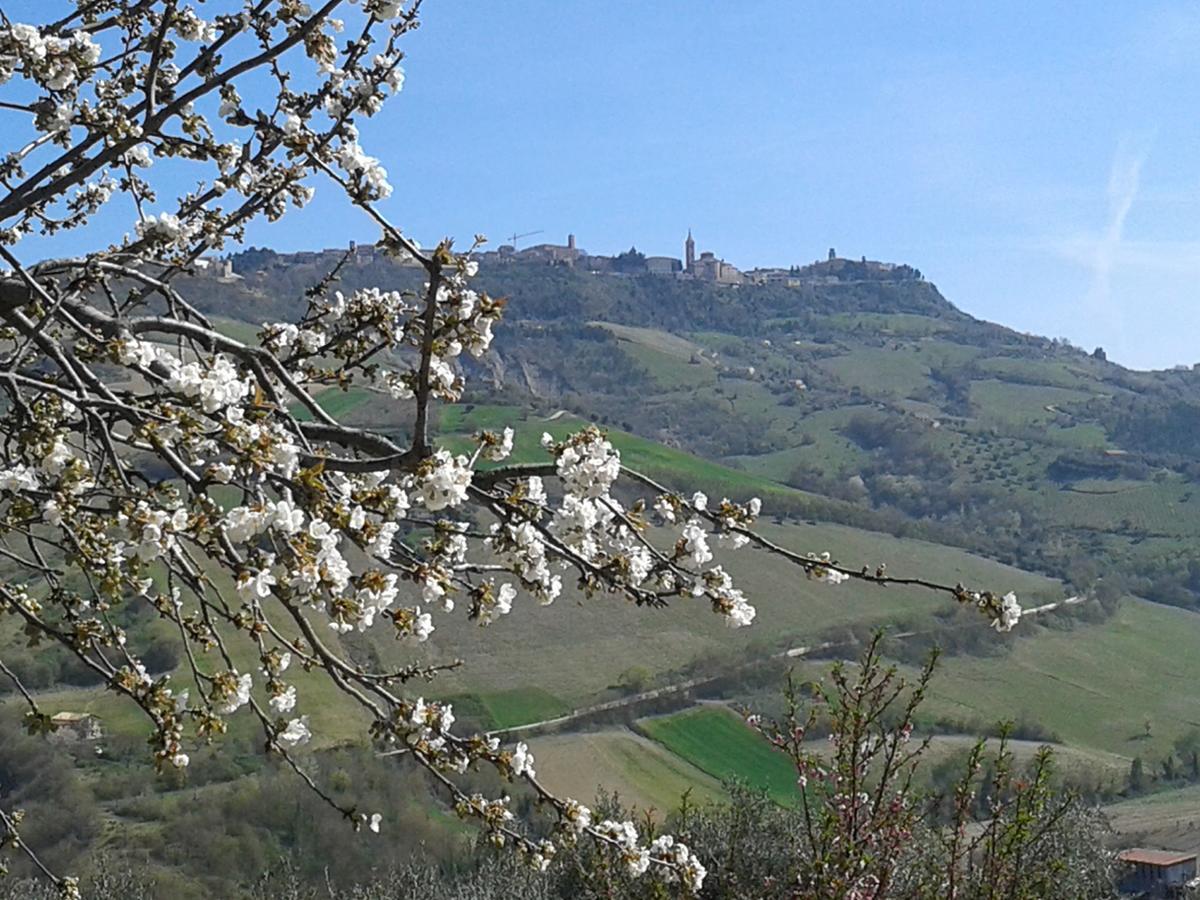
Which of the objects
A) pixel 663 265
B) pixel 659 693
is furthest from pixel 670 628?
pixel 663 265

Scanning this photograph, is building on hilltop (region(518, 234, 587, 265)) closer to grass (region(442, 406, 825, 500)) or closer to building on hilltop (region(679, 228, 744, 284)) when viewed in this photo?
building on hilltop (region(679, 228, 744, 284))

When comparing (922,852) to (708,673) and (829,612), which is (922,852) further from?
(829,612)

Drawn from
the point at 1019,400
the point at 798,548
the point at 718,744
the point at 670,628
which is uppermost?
the point at 1019,400

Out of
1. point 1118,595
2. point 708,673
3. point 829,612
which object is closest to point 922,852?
point 708,673

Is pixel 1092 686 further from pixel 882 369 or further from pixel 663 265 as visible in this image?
pixel 663 265

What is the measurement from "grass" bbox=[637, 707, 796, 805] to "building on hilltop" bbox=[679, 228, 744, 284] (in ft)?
447

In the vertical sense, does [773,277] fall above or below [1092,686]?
above

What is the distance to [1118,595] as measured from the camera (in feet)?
173

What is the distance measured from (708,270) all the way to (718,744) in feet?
497

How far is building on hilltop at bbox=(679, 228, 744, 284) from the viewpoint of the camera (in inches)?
6658

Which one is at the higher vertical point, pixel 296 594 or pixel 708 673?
pixel 296 594

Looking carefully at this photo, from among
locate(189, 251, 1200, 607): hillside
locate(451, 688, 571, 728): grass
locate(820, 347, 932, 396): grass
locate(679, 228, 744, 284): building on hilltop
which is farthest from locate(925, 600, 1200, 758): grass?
locate(679, 228, 744, 284): building on hilltop

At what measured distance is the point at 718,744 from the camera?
28719 mm

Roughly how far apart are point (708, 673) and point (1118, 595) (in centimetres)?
2723
